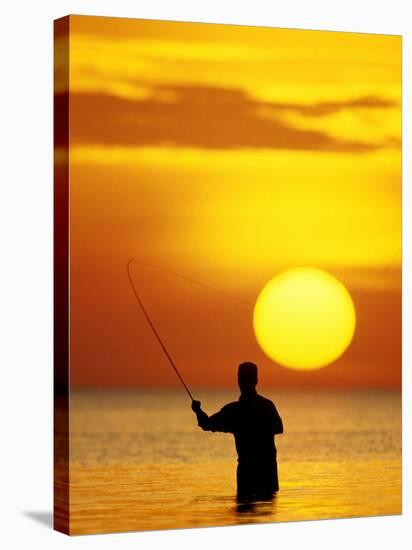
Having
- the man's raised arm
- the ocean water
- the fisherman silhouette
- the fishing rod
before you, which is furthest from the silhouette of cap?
the fishing rod

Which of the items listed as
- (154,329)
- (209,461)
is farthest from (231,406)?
(154,329)

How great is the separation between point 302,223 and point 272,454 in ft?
4.72

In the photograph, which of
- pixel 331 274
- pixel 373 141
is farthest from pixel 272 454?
pixel 373 141

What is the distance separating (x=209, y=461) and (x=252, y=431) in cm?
35

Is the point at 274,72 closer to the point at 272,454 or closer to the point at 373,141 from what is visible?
the point at 373,141

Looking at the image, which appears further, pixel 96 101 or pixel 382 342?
pixel 382 342

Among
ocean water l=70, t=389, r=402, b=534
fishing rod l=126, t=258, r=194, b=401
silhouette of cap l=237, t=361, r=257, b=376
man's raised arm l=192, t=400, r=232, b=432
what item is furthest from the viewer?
silhouette of cap l=237, t=361, r=257, b=376

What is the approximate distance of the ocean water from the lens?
1073 centimetres

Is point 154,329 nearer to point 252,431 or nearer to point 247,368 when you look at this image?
point 247,368

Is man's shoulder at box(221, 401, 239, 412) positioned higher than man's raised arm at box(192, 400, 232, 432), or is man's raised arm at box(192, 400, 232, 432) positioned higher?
man's shoulder at box(221, 401, 239, 412)

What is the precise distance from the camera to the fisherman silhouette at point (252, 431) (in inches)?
440

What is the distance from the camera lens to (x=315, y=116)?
1138 centimetres

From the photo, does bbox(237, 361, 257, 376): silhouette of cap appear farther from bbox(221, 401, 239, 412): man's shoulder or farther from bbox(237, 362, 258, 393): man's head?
bbox(221, 401, 239, 412): man's shoulder

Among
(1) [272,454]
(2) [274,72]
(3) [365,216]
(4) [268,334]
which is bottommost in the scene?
(1) [272,454]
